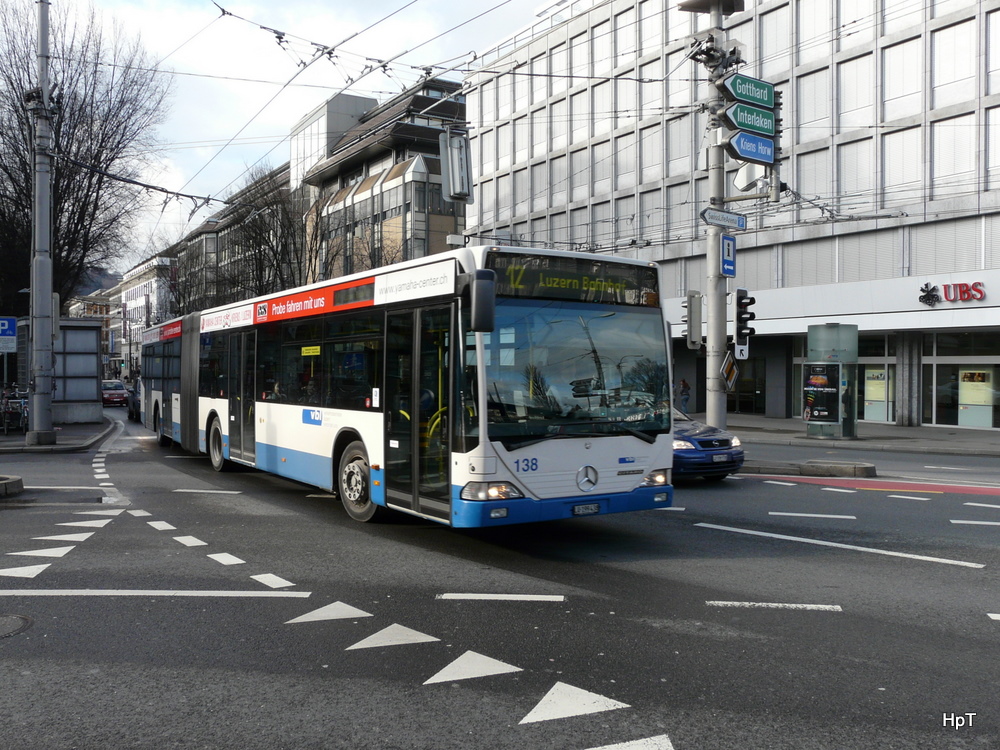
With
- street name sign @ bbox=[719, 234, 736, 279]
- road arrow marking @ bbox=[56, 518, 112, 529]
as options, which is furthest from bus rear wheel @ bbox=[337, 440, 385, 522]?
street name sign @ bbox=[719, 234, 736, 279]

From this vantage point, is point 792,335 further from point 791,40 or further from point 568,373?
point 568,373

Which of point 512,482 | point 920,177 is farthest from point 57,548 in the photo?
point 920,177

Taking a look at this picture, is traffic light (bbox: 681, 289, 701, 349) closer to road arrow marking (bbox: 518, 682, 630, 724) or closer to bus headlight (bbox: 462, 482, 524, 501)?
bus headlight (bbox: 462, 482, 524, 501)

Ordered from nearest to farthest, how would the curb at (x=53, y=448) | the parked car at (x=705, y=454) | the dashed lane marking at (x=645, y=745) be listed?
the dashed lane marking at (x=645, y=745) < the parked car at (x=705, y=454) < the curb at (x=53, y=448)

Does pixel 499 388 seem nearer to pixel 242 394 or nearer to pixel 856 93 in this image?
pixel 242 394

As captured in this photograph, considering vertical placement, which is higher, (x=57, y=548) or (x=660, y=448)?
(x=660, y=448)

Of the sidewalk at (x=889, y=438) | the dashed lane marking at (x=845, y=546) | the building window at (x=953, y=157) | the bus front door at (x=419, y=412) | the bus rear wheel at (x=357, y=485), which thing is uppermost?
the building window at (x=953, y=157)

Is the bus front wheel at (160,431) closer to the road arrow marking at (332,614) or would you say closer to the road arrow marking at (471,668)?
the road arrow marking at (332,614)

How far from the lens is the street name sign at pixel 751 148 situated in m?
16.1

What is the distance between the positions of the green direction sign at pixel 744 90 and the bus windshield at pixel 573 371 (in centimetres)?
908

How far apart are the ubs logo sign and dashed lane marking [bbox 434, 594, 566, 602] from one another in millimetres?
25042

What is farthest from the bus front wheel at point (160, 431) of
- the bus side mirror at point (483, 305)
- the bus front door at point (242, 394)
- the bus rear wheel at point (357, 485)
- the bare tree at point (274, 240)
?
the bare tree at point (274, 240)

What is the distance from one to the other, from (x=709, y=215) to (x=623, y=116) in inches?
1011

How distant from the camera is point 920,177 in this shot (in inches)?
1159
